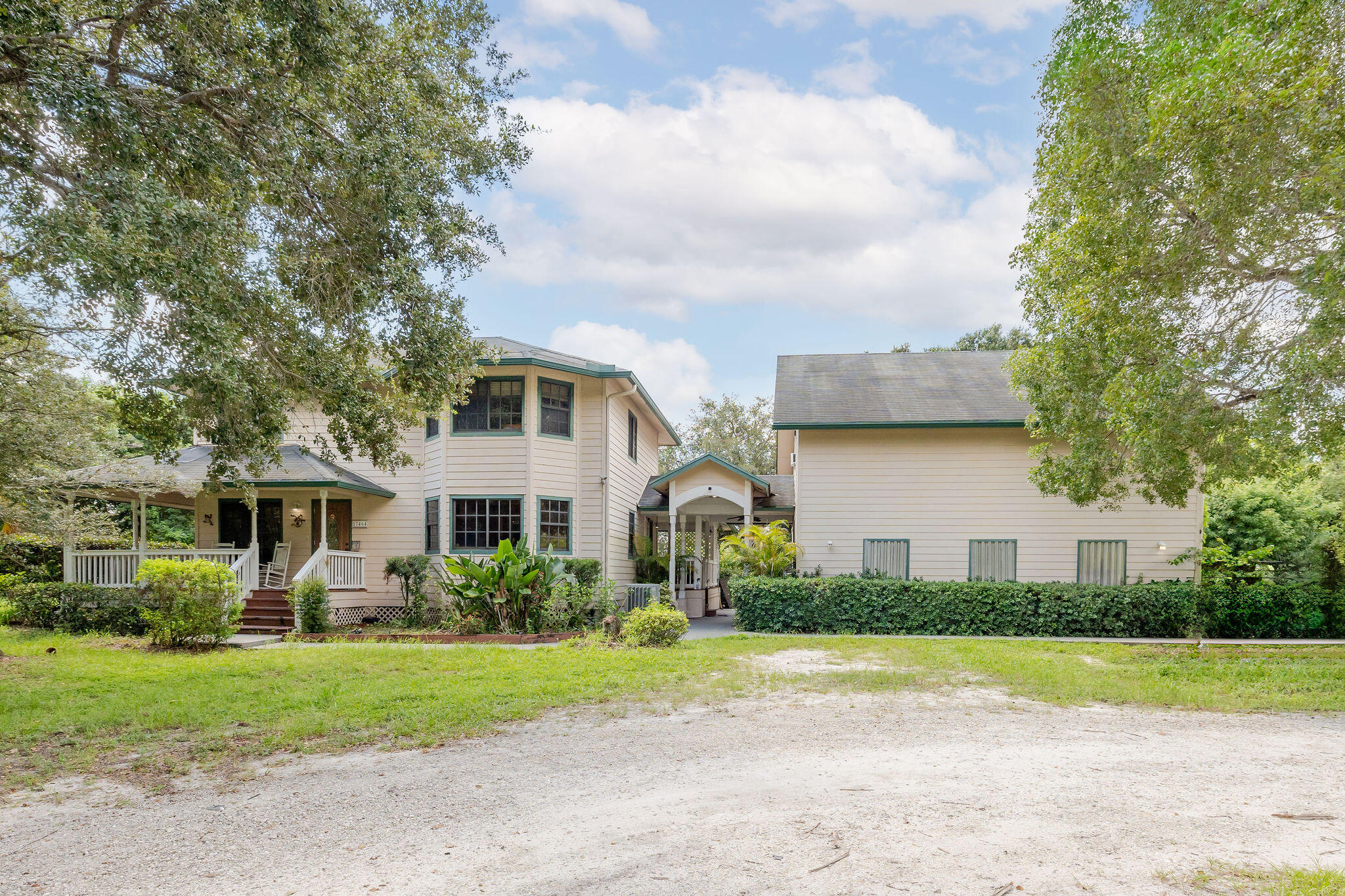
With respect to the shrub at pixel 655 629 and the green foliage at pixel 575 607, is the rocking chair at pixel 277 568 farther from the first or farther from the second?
the shrub at pixel 655 629

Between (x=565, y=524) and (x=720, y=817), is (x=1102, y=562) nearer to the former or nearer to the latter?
(x=565, y=524)

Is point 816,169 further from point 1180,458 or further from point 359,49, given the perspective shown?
point 359,49

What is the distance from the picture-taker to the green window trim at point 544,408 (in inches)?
671

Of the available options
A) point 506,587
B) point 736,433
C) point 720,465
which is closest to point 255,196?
point 506,587

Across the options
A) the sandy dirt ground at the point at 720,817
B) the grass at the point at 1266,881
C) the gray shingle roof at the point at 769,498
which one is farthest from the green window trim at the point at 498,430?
the grass at the point at 1266,881

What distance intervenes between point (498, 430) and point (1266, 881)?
49.6 ft

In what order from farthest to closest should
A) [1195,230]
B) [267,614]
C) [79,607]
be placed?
[267,614] → [79,607] → [1195,230]

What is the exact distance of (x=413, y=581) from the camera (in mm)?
17141

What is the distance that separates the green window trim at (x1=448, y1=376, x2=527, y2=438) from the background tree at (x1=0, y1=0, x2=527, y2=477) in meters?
6.72

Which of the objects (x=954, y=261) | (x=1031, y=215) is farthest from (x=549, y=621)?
(x=954, y=261)

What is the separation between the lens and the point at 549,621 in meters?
14.4

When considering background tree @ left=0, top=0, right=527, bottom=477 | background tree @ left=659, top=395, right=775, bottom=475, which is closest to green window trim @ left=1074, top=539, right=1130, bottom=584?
background tree @ left=0, top=0, right=527, bottom=477

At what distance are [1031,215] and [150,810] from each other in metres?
12.7

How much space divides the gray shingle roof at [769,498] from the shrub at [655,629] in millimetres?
7142
